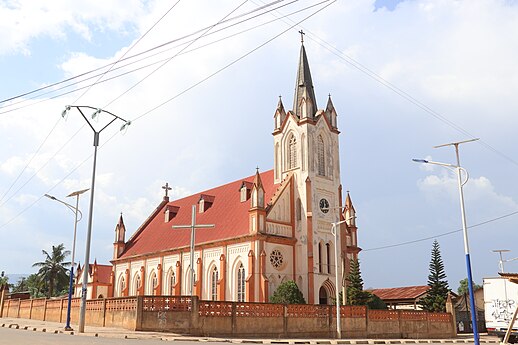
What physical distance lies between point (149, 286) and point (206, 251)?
464 inches

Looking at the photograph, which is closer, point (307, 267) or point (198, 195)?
point (307, 267)

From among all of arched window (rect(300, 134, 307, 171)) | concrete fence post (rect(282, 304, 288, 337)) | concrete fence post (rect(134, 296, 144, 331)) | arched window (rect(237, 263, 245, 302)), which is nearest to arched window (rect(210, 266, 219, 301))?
arched window (rect(237, 263, 245, 302))

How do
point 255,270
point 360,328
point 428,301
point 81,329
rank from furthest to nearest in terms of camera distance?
point 428,301 < point 255,270 < point 360,328 < point 81,329

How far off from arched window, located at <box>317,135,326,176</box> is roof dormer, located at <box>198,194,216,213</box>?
13662 millimetres

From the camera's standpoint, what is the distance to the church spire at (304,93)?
1993 inches

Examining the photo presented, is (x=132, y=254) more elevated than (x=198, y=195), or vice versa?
(x=198, y=195)

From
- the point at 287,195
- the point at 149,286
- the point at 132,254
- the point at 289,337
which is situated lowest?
the point at 289,337

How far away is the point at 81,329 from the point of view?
85.8 ft

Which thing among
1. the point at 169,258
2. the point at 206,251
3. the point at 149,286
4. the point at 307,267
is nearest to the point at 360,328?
the point at 307,267

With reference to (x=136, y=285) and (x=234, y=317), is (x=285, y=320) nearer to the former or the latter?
(x=234, y=317)

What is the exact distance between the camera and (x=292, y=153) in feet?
165

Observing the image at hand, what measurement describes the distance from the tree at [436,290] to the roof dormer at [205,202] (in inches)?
986

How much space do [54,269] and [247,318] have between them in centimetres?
6826

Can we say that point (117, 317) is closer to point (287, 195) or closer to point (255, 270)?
point (255, 270)
